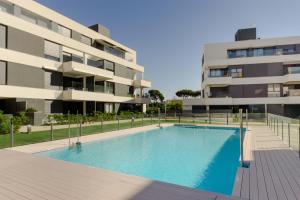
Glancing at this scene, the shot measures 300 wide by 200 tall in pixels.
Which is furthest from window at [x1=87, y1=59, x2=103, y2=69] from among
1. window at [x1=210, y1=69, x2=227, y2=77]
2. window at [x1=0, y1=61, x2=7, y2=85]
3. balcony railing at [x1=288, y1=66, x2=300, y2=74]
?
balcony railing at [x1=288, y1=66, x2=300, y2=74]

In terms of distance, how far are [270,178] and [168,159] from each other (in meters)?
5.32

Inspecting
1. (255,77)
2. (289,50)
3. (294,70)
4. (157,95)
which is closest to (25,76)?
(255,77)

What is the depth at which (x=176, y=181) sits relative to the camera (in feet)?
24.4

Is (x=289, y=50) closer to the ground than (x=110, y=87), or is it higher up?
higher up

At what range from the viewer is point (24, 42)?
65.4 feet

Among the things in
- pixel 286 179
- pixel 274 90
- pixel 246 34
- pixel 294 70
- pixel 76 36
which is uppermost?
pixel 246 34

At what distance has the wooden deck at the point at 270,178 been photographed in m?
4.52

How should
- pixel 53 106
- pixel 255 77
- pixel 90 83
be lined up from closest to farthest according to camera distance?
1. pixel 53 106
2. pixel 90 83
3. pixel 255 77

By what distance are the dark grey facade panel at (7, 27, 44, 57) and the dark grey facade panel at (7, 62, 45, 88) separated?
1.60 meters

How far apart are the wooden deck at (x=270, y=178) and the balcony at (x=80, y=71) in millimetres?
20311

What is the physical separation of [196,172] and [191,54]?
23647mm

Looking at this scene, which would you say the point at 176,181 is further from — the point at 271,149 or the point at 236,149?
the point at 236,149

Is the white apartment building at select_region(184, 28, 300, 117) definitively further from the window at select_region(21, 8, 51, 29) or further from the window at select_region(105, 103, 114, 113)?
the window at select_region(21, 8, 51, 29)

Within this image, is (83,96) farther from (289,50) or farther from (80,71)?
(289,50)
